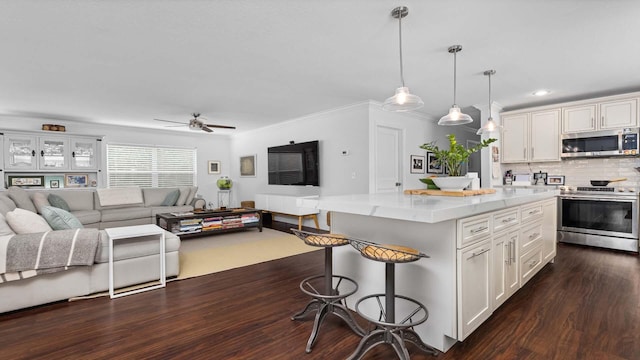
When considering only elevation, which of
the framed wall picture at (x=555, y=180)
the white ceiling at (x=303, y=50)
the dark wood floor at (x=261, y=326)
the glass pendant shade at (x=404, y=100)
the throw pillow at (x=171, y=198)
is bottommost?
Result: the dark wood floor at (x=261, y=326)

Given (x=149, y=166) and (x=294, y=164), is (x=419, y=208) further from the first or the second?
(x=149, y=166)

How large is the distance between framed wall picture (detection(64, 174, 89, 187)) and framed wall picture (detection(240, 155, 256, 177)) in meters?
3.44

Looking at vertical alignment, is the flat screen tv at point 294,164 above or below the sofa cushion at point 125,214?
above

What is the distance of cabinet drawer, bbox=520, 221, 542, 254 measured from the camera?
98.1 inches

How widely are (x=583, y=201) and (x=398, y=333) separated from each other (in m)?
4.26

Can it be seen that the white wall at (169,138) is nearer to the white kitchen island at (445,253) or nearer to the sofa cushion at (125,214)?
the sofa cushion at (125,214)

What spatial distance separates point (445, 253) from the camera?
5.58ft

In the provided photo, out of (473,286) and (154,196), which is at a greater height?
(154,196)

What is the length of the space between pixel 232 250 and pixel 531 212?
3604 millimetres

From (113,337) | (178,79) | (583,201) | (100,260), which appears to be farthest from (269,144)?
(583,201)

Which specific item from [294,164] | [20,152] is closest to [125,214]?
[20,152]

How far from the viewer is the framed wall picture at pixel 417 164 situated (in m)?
5.86

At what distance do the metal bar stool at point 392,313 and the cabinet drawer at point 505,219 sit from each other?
80 centimetres

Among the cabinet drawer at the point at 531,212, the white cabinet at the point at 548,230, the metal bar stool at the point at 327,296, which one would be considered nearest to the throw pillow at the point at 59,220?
the metal bar stool at the point at 327,296
